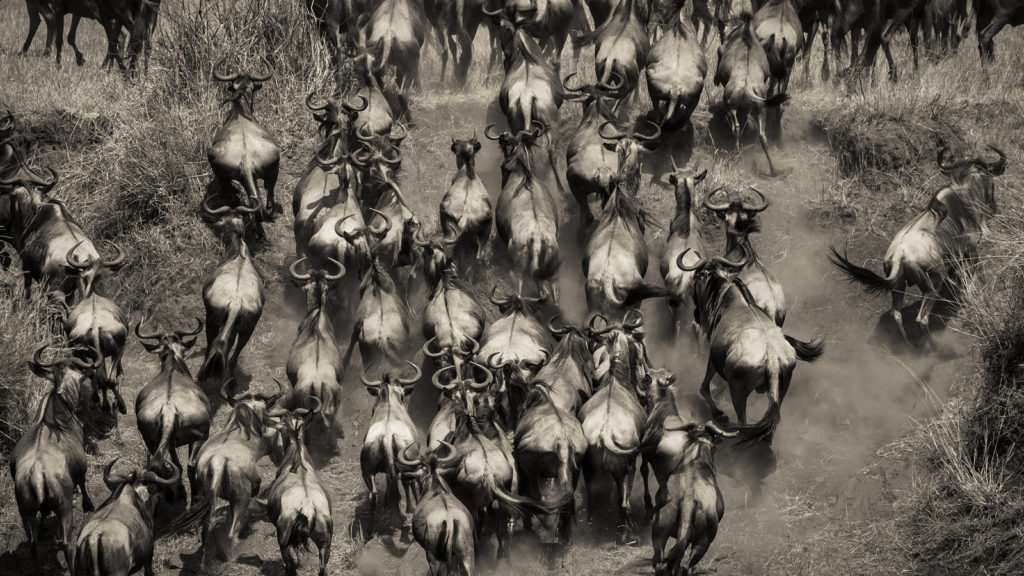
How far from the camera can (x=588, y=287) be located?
1223 cm

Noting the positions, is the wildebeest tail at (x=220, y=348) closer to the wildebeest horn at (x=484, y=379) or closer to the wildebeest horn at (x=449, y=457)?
the wildebeest horn at (x=484, y=379)

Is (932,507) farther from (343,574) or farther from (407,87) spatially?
(407,87)

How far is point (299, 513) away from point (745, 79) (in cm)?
649

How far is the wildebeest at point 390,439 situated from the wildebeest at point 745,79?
464 centimetres

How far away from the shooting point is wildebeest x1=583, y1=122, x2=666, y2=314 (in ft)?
39.8

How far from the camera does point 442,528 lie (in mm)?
9477

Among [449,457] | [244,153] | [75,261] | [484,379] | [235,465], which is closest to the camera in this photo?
[449,457]

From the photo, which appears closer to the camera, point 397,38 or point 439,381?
point 439,381

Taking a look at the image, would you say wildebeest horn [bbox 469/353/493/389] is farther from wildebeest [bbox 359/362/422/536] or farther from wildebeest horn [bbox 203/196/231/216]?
wildebeest horn [bbox 203/196/231/216]

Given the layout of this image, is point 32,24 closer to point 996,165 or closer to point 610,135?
point 610,135

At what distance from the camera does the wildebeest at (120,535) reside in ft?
30.6

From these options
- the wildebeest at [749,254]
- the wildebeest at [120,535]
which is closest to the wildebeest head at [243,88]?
the wildebeest at [749,254]

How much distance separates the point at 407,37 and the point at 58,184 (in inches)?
148

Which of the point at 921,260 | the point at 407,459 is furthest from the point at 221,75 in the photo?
the point at 921,260
